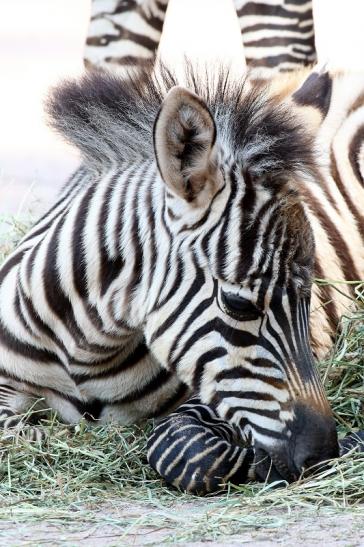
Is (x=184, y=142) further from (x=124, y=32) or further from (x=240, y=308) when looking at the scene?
(x=124, y=32)

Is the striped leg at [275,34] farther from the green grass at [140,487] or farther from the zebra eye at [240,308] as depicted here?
the zebra eye at [240,308]

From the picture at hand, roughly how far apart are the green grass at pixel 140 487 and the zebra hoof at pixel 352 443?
76mm

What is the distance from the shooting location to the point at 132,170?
6430 mm

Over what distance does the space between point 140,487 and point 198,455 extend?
1.20 feet

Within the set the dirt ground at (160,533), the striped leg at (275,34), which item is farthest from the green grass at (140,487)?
the striped leg at (275,34)

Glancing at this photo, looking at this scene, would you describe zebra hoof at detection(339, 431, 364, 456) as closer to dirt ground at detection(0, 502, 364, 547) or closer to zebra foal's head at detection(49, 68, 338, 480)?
zebra foal's head at detection(49, 68, 338, 480)

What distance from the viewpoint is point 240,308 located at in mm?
5645

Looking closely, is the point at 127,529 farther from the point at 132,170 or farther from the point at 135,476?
the point at 132,170

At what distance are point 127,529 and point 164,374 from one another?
1577mm

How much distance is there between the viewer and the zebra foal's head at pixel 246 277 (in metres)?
5.60

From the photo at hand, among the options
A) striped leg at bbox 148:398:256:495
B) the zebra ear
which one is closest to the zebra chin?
striped leg at bbox 148:398:256:495

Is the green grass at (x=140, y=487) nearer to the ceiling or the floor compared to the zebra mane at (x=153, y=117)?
nearer to the floor

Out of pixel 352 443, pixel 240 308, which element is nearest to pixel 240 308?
pixel 240 308

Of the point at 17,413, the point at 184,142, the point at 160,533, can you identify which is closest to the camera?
the point at 160,533
